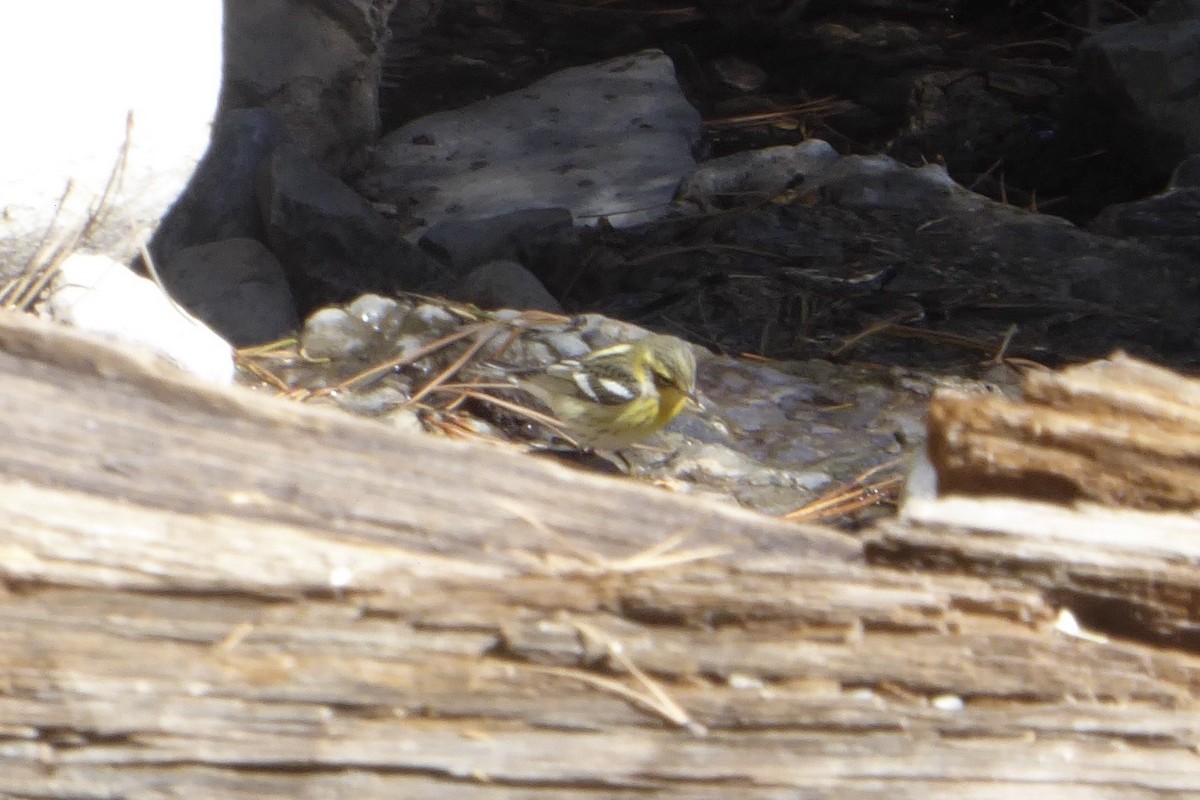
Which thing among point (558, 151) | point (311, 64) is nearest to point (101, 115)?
point (311, 64)

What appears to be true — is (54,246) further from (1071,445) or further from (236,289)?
(1071,445)

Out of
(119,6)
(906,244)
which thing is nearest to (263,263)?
(119,6)

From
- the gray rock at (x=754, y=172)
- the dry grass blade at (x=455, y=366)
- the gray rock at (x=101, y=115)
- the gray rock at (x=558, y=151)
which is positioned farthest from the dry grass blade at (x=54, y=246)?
the gray rock at (x=754, y=172)

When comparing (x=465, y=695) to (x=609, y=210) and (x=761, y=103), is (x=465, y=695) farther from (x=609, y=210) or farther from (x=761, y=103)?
(x=761, y=103)

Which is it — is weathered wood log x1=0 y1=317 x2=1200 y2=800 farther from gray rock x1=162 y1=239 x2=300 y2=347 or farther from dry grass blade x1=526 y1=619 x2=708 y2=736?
gray rock x1=162 y1=239 x2=300 y2=347

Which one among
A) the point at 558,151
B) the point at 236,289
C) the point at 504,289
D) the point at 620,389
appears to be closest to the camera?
the point at 620,389

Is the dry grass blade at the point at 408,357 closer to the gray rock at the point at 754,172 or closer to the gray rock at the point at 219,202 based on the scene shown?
the gray rock at the point at 219,202
